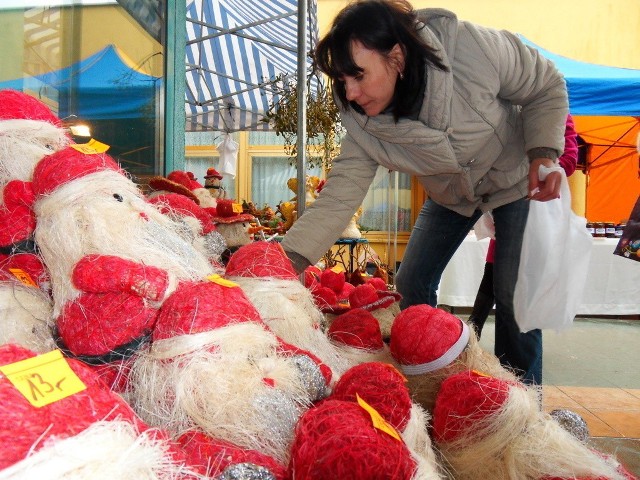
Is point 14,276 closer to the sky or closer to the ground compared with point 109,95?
closer to the ground

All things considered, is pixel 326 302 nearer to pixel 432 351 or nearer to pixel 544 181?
pixel 432 351

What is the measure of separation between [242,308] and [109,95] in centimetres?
186

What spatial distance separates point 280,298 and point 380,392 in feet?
1.16

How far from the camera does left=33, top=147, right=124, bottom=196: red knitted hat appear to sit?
0.96 m

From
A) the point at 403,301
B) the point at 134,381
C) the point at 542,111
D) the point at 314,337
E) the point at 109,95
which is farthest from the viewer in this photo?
the point at 109,95

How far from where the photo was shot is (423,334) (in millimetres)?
1290

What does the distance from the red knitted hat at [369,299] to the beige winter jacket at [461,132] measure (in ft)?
1.10

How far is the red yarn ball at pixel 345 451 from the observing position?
646mm

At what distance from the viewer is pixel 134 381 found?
819mm

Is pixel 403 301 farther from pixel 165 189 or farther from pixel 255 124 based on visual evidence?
pixel 255 124

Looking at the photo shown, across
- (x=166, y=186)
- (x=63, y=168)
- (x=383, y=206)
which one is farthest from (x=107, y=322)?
(x=383, y=206)

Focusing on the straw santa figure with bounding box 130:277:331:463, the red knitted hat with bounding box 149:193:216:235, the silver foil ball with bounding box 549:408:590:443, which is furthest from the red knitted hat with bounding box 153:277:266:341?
the silver foil ball with bounding box 549:408:590:443

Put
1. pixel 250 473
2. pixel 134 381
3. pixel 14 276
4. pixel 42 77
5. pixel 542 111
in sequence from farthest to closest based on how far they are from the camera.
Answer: pixel 42 77, pixel 542 111, pixel 14 276, pixel 134 381, pixel 250 473

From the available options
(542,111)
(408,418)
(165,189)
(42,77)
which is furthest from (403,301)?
(42,77)
